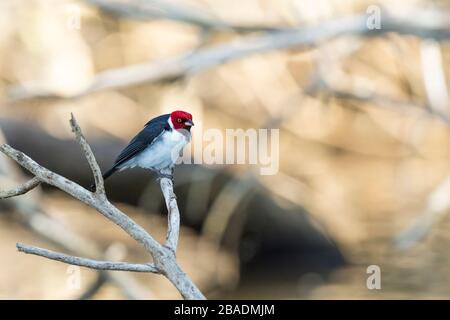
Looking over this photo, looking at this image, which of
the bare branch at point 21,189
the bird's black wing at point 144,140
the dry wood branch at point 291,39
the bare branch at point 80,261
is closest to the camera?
the bare branch at point 80,261

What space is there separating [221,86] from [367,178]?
2893mm

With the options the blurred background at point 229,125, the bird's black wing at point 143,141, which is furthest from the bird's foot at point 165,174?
the blurred background at point 229,125

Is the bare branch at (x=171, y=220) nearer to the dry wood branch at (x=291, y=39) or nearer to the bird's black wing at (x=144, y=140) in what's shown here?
the bird's black wing at (x=144, y=140)

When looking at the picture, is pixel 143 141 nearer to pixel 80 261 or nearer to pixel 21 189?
pixel 21 189

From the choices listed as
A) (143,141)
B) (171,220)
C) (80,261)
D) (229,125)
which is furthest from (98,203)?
(229,125)

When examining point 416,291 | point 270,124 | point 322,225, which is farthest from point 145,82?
point 416,291

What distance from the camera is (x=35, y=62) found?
30.1ft

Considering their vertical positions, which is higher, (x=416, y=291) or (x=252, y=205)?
(x=252, y=205)

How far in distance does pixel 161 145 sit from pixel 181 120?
16 cm

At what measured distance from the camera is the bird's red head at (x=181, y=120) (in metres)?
4.00

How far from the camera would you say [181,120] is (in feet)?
13.2

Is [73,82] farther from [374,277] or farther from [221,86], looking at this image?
[374,277]

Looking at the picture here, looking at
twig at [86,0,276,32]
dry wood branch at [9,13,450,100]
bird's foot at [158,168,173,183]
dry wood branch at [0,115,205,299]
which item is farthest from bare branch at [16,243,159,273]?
twig at [86,0,276,32]

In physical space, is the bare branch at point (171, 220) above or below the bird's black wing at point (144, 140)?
below
